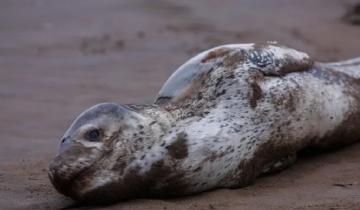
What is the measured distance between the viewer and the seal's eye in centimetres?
397

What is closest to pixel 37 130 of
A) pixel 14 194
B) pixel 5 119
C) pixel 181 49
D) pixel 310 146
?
pixel 5 119

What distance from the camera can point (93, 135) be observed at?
3.98 metres

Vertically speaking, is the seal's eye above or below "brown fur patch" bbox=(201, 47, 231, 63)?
below

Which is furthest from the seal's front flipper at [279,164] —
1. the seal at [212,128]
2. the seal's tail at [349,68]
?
the seal's tail at [349,68]

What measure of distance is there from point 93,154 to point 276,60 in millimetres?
1189

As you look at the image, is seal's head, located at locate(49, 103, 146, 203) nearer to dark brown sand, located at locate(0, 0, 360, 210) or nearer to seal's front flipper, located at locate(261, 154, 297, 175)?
dark brown sand, located at locate(0, 0, 360, 210)

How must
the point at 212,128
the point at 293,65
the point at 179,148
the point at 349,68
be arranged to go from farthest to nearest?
1. the point at 349,68
2. the point at 293,65
3. the point at 212,128
4. the point at 179,148

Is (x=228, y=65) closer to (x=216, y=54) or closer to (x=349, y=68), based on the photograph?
(x=216, y=54)

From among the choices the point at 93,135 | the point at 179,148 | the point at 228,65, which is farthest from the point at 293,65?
the point at 93,135

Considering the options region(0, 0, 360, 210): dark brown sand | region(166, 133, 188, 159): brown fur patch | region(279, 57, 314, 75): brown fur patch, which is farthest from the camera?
region(279, 57, 314, 75): brown fur patch

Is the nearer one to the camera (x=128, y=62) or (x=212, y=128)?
(x=212, y=128)

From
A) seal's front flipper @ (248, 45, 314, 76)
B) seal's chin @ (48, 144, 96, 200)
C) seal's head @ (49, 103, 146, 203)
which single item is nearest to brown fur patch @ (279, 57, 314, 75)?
seal's front flipper @ (248, 45, 314, 76)

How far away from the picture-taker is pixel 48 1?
10422 millimetres

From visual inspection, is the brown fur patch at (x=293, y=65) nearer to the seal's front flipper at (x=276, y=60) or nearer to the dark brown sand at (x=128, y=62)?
the seal's front flipper at (x=276, y=60)
